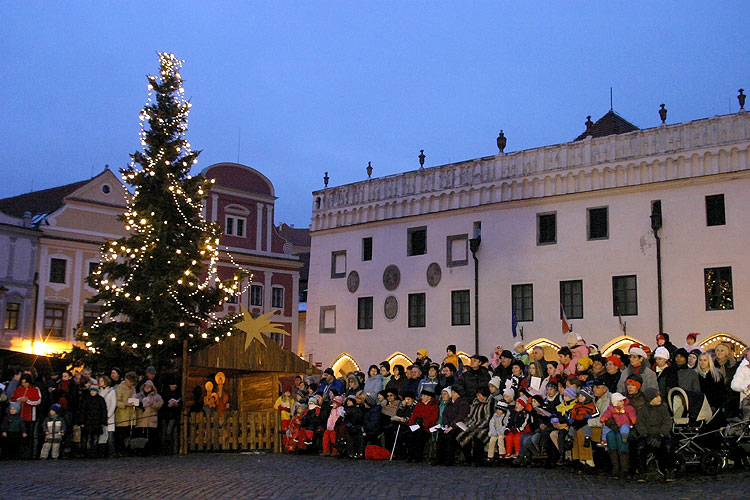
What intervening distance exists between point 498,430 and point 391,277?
69.2ft

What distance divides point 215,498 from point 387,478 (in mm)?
3137

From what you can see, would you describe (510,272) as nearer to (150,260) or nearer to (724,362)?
(150,260)

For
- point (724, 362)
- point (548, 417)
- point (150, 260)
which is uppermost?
point (150, 260)

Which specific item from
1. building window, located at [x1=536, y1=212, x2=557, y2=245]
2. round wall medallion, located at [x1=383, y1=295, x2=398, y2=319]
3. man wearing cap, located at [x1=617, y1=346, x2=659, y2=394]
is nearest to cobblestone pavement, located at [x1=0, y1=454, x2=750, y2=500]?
man wearing cap, located at [x1=617, y1=346, x2=659, y2=394]

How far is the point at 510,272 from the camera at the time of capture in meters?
33.0

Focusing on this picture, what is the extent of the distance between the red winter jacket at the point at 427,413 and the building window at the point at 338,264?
69.9ft

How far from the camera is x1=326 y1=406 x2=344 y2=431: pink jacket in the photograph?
18.7 m

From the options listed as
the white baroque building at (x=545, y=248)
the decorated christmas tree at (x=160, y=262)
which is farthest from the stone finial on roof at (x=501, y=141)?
the decorated christmas tree at (x=160, y=262)

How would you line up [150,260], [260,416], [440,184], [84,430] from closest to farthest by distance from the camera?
[84,430]
[260,416]
[150,260]
[440,184]

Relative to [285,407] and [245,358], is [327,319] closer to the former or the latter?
[245,358]

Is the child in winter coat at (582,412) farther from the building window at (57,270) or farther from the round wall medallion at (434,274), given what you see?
the building window at (57,270)

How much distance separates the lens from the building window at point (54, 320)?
42.3 m

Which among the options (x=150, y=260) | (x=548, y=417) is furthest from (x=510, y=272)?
(x=548, y=417)

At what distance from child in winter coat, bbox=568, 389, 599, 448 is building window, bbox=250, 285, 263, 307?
3490 centimetres
